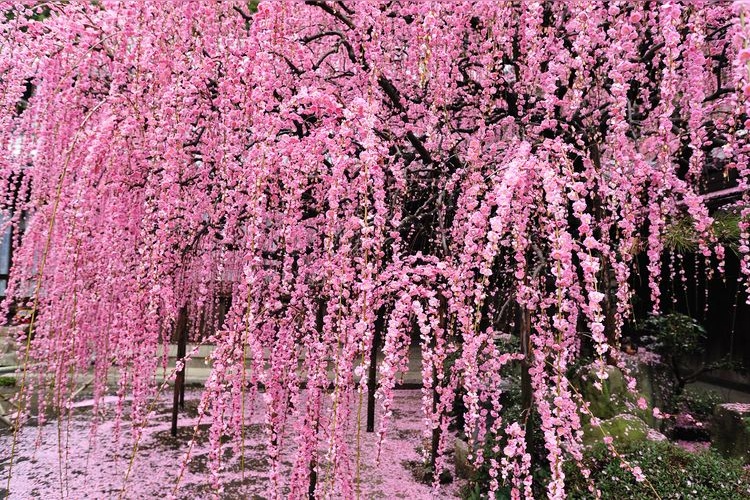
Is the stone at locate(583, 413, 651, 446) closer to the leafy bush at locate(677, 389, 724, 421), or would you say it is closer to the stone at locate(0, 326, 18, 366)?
the leafy bush at locate(677, 389, 724, 421)

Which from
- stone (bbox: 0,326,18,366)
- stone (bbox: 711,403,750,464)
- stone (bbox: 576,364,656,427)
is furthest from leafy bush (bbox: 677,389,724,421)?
stone (bbox: 0,326,18,366)

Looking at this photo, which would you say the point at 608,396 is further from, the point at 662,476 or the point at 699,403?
the point at 699,403

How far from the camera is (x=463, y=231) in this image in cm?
305

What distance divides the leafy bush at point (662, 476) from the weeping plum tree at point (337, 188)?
1.75 ft

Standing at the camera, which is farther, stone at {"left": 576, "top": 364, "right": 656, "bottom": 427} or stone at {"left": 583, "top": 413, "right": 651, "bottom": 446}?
stone at {"left": 576, "top": 364, "right": 656, "bottom": 427}

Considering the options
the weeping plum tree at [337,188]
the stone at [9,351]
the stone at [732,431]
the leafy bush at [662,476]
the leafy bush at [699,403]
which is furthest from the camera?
the stone at [9,351]

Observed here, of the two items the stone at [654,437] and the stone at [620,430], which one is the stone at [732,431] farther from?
the stone at [620,430]

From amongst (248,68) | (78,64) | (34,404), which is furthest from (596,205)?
(34,404)

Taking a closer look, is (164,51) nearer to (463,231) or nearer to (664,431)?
(463,231)

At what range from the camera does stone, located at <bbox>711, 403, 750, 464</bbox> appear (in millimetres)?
4945

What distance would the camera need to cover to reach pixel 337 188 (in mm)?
2406

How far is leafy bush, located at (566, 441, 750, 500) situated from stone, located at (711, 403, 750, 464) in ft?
4.51

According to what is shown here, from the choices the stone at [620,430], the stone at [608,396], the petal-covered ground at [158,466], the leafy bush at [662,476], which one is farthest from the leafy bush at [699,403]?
the petal-covered ground at [158,466]

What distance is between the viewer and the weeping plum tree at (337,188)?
2.39 metres
